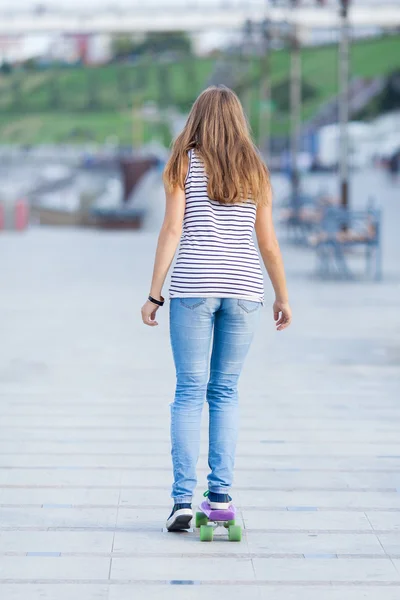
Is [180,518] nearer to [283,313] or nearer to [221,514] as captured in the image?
[221,514]

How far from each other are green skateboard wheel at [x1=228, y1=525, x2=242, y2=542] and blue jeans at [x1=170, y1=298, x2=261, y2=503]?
0.70 feet

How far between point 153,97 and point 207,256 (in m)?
185

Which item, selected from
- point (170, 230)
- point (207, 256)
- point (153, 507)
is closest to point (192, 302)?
point (207, 256)

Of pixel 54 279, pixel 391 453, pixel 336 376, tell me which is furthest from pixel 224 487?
pixel 54 279

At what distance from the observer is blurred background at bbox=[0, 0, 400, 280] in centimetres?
9831

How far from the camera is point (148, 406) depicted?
26.7ft

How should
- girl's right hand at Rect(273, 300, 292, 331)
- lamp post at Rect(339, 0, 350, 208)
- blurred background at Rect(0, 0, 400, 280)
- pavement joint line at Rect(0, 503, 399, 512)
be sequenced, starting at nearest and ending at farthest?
girl's right hand at Rect(273, 300, 292, 331)
pavement joint line at Rect(0, 503, 399, 512)
lamp post at Rect(339, 0, 350, 208)
blurred background at Rect(0, 0, 400, 280)

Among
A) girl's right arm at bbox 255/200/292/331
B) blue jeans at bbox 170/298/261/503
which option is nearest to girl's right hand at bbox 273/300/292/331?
girl's right arm at bbox 255/200/292/331

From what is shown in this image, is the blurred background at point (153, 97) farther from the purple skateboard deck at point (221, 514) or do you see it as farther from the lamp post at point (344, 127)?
the purple skateboard deck at point (221, 514)

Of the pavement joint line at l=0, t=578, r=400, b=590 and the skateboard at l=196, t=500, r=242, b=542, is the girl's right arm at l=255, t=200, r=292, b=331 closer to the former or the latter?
the skateboard at l=196, t=500, r=242, b=542

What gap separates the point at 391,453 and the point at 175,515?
1.92 m

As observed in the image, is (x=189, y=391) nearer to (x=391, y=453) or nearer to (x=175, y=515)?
(x=175, y=515)

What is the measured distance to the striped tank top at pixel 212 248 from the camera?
5070mm

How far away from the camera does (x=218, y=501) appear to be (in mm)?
5203
